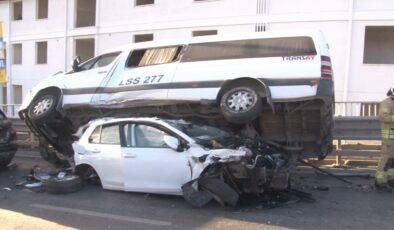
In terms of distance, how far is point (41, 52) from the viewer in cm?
3031

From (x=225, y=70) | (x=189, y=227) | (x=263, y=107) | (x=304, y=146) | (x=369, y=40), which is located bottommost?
(x=189, y=227)

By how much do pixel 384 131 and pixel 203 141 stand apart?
345 cm

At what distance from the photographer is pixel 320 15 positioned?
19.2m

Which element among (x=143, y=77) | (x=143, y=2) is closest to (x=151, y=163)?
(x=143, y=77)

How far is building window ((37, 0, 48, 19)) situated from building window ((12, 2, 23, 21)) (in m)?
2.07

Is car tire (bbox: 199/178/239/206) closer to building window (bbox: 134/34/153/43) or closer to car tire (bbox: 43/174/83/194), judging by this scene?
car tire (bbox: 43/174/83/194)

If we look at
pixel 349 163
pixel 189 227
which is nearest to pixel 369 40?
pixel 349 163

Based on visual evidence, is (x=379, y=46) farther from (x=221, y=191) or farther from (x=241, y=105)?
(x=221, y=191)

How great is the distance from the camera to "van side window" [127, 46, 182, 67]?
31.6ft

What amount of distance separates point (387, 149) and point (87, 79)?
20.3 feet

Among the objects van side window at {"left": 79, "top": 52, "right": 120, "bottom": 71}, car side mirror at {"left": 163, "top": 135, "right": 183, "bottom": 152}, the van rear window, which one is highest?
the van rear window

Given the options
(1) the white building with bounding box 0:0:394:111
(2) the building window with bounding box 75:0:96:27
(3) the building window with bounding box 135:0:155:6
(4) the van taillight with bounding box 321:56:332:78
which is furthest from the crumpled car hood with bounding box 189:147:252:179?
(2) the building window with bounding box 75:0:96:27

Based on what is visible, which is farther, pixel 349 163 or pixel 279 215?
pixel 349 163

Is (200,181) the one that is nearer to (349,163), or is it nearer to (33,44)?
(349,163)
